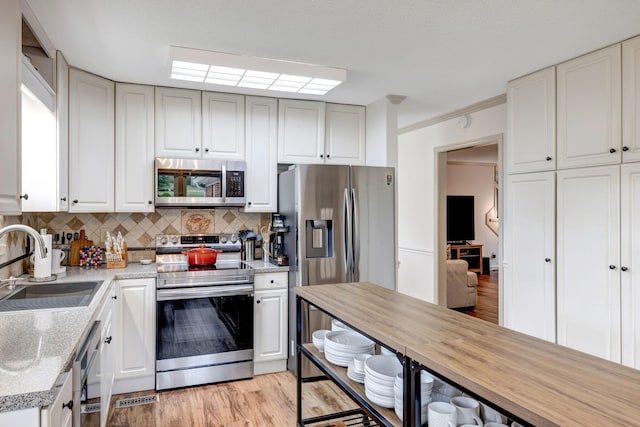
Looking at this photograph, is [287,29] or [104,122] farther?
[104,122]

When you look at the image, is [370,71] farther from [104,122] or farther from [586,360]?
[586,360]

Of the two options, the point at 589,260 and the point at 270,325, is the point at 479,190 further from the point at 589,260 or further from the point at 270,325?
the point at 270,325

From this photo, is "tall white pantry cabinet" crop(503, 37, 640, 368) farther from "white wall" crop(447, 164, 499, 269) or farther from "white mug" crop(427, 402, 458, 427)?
"white wall" crop(447, 164, 499, 269)

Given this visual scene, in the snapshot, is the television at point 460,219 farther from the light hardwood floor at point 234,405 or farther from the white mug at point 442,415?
the white mug at point 442,415

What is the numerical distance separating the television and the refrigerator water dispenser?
6.45 m

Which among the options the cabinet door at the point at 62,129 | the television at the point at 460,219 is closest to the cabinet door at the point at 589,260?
the cabinet door at the point at 62,129

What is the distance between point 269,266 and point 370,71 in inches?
71.0

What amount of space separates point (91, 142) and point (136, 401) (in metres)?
1.99

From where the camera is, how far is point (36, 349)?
1.38 metres

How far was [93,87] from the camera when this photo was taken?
3197 millimetres

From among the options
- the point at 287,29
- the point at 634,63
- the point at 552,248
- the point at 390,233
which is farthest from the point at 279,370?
the point at 634,63

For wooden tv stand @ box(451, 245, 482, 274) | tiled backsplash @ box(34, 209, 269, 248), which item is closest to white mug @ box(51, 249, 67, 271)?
tiled backsplash @ box(34, 209, 269, 248)

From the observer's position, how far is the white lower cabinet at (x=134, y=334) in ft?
10.1

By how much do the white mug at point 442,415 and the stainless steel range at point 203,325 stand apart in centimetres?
228
